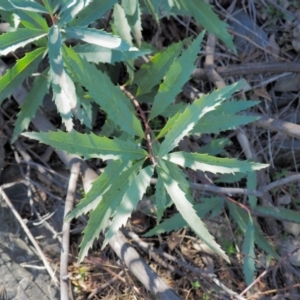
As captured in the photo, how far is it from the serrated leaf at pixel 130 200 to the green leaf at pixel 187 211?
7cm

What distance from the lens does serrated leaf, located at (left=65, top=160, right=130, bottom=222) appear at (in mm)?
1379

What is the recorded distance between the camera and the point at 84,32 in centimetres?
141

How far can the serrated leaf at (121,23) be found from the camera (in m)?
1.65

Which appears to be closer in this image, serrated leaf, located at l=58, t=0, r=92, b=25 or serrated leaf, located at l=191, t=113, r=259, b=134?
serrated leaf, located at l=58, t=0, r=92, b=25

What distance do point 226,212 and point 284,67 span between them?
719 millimetres

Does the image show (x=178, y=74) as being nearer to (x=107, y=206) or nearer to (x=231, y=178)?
(x=107, y=206)

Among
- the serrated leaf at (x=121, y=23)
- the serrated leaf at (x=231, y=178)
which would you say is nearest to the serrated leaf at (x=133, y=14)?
the serrated leaf at (x=121, y=23)

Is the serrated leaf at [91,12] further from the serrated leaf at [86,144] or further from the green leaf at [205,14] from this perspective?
the serrated leaf at [86,144]

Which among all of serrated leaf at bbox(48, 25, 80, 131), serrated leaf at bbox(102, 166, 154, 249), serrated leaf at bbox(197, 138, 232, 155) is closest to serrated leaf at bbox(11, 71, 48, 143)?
serrated leaf at bbox(48, 25, 80, 131)

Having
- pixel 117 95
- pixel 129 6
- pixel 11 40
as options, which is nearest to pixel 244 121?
pixel 117 95

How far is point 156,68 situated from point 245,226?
2.50 ft

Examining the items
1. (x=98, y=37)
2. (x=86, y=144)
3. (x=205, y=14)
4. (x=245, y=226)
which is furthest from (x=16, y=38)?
(x=245, y=226)

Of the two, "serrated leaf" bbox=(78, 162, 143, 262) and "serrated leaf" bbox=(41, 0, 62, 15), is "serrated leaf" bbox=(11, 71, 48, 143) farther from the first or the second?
"serrated leaf" bbox=(78, 162, 143, 262)

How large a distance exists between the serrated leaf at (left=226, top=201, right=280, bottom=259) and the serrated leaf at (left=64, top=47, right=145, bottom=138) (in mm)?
613
